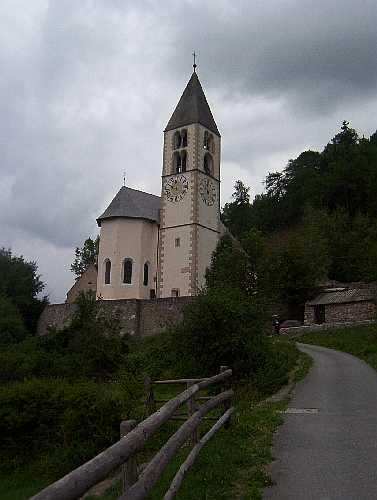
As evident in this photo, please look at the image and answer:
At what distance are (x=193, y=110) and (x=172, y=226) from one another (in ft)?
34.8

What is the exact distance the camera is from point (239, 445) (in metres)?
8.80

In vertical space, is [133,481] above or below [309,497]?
above

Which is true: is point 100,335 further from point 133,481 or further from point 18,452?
point 133,481

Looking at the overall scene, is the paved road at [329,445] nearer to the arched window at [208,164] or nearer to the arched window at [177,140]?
the arched window at [208,164]

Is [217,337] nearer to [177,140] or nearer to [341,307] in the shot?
[341,307]

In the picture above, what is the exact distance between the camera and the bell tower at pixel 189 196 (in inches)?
1768

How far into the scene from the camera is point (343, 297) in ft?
118

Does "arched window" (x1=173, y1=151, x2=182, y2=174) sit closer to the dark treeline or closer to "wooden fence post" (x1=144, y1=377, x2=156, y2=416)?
the dark treeline

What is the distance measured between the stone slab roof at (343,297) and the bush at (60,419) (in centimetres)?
2382

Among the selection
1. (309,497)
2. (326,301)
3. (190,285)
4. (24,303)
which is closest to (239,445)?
(309,497)

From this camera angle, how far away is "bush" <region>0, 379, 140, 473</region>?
11320mm

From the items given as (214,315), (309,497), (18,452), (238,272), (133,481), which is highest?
(238,272)

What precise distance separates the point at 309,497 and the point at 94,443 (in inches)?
234

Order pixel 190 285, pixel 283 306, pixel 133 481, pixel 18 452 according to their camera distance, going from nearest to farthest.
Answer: pixel 133 481
pixel 18 452
pixel 283 306
pixel 190 285
